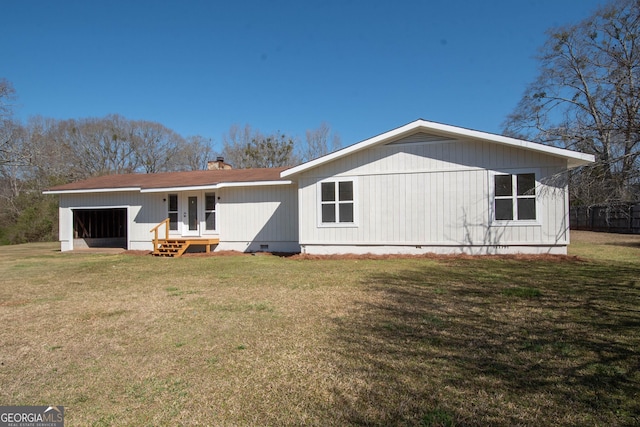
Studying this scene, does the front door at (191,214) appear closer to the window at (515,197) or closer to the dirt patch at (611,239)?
the window at (515,197)

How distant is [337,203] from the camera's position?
1300 cm

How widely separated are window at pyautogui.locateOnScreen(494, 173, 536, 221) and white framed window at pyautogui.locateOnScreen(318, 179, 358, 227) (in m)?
4.41

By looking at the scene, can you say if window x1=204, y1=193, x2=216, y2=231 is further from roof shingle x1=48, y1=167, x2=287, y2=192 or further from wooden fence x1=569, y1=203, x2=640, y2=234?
wooden fence x1=569, y1=203, x2=640, y2=234

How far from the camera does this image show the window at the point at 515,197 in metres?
11.3

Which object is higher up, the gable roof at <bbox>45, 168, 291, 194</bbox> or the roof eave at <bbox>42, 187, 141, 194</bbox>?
the gable roof at <bbox>45, 168, 291, 194</bbox>

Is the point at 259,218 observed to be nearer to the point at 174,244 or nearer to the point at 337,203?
the point at 174,244

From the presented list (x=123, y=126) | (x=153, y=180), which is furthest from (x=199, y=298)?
(x=123, y=126)

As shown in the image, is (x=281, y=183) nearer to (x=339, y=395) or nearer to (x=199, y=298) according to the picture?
(x=199, y=298)

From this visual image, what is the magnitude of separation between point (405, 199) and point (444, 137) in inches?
89.4

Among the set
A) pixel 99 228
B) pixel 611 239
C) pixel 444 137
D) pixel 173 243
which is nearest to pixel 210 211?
pixel 173 243

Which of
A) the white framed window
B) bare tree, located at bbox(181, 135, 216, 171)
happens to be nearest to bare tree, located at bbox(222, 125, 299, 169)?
bare tree, located at bbox(181, 135, 216, 171)

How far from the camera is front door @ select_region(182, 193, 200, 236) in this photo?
51.8 ft

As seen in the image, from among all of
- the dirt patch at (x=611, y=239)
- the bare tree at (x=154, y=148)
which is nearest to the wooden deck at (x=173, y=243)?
the dirt patch at (x=611, y=239)

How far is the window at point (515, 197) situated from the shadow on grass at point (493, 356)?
4.50 m
